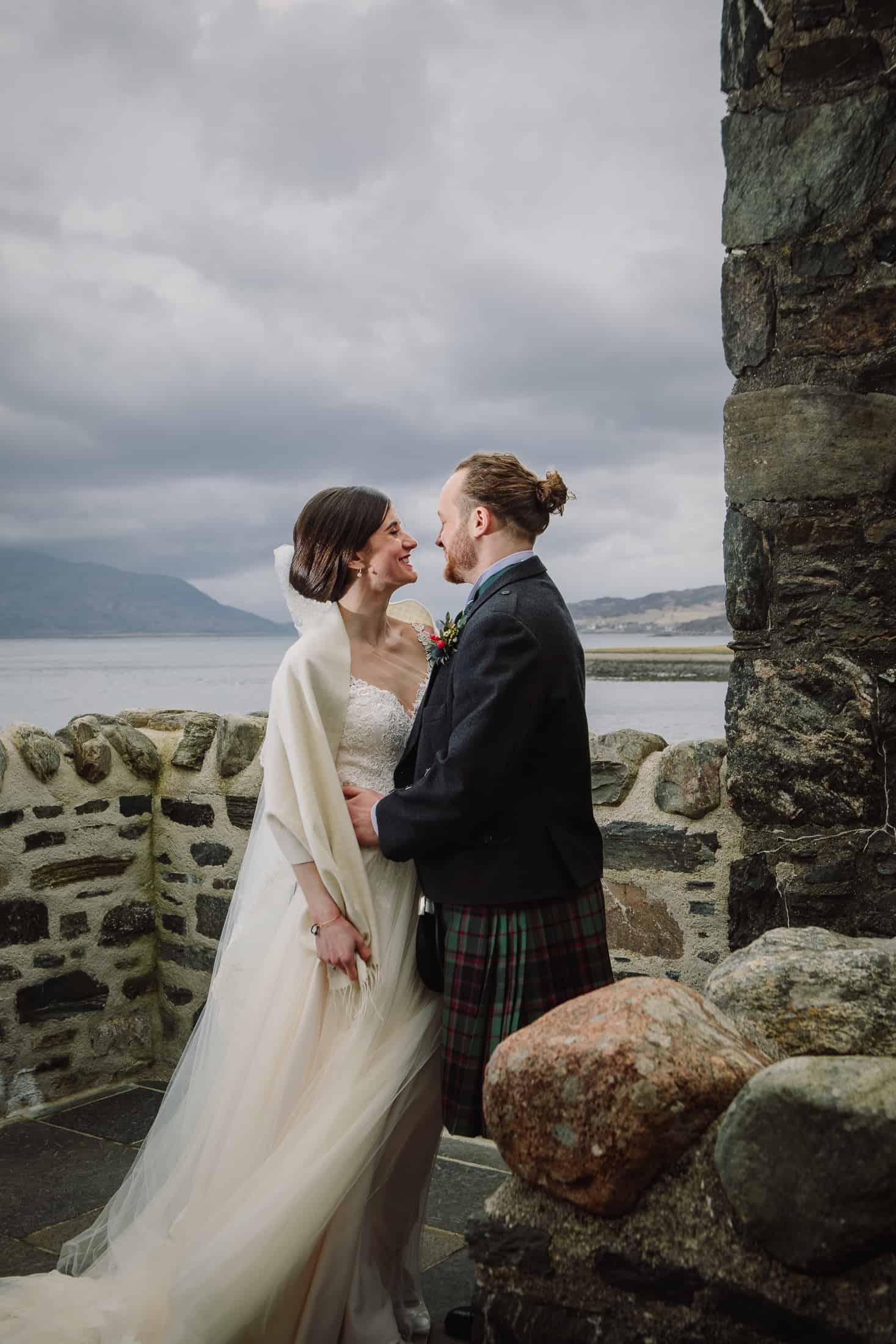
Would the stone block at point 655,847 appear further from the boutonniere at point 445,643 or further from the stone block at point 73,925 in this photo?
the stone block at point 73,925

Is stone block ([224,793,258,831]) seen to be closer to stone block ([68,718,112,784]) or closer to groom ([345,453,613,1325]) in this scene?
stone block ([68,718,112,784])

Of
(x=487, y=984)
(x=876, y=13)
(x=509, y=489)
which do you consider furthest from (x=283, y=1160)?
(x=876, y=13)

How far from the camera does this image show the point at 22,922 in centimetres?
392

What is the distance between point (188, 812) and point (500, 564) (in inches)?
84.9

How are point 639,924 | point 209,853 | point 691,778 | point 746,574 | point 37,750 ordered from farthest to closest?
point 209,853, point 37,750, point 639,924, point 691,778, point 746,574

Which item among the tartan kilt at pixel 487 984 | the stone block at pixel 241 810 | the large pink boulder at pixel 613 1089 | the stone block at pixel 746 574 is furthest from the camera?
the stone block at pixel 241 810

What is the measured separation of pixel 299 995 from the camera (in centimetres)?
248

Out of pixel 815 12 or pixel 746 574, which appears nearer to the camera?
pixel 815 12

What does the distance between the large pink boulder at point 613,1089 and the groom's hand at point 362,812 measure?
2.85ft

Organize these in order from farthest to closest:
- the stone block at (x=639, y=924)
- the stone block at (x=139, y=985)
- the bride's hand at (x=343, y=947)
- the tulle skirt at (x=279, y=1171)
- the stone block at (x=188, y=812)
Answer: the stone block at (x=139, y=985) < the stone block at (x=188, y=812) < the stone block at (x=639, y=924) < the bride's hand at (x=343, y=947) < the tulle skirt at (x=279, y=1171)

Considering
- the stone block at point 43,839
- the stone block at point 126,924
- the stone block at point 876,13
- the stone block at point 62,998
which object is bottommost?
the stone block at point 62,998

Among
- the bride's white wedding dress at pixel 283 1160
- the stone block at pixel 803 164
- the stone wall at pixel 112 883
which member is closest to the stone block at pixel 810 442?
the stone block at pixel 803 164

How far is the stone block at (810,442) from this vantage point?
3.00m

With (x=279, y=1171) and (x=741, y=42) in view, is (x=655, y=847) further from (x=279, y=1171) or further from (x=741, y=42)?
(x=741, y=42)
